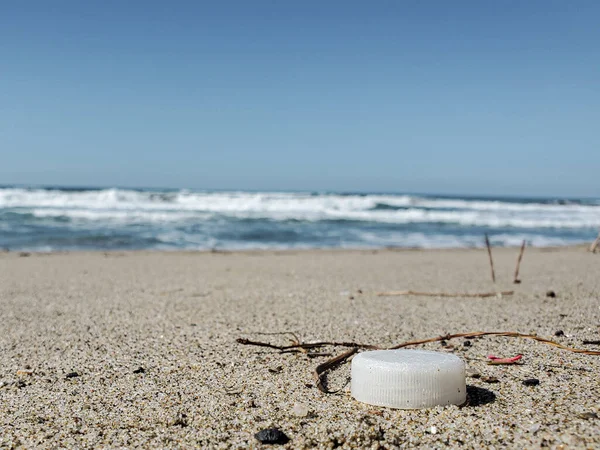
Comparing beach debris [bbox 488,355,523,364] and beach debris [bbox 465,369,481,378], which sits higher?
beach debris [bbox 488,355,523,364]

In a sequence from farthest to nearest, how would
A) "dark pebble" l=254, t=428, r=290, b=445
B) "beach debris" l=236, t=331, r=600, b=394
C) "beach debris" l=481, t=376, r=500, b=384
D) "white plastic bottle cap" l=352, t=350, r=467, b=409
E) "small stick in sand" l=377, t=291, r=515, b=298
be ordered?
"small stick in sand" l=377, t=291, r=515, b=298, "beach debris" l=236, t=331, r=600, b=394, "beach debris" l=481, t=376, r=500, b=384, "white plastic bottle cap" l=352, t=350, r=467, b=409, "dark pebble" l=254, t=428, r=290, b=445

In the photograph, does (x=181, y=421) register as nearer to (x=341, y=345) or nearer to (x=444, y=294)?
(x=341, y=345)

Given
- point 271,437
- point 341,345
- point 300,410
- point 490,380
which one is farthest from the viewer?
point 341,345

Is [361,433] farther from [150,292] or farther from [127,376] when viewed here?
[150,292]

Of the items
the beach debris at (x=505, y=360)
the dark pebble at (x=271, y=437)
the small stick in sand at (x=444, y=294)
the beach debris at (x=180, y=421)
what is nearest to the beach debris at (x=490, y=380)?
the beach debris at (x=505, y=360)

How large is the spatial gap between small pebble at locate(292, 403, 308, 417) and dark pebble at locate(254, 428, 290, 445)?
150mm

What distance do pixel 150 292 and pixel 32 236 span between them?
747 cm

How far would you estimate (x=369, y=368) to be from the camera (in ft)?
5.55

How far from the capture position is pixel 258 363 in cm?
229

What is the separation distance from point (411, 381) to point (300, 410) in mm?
367

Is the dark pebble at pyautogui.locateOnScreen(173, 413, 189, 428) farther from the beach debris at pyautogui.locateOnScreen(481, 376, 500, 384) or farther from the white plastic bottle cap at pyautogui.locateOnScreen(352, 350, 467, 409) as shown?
the beach debris at pyautogui.locateOnScreen(481, 376, 500, 384)

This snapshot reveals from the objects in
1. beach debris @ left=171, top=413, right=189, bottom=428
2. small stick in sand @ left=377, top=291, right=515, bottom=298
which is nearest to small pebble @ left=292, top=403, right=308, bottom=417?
beach debris @ left=171, top=413, right=189, bottom=428

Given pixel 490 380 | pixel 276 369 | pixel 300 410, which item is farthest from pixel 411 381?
pixel 276 369

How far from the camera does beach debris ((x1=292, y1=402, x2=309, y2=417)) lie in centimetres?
172
